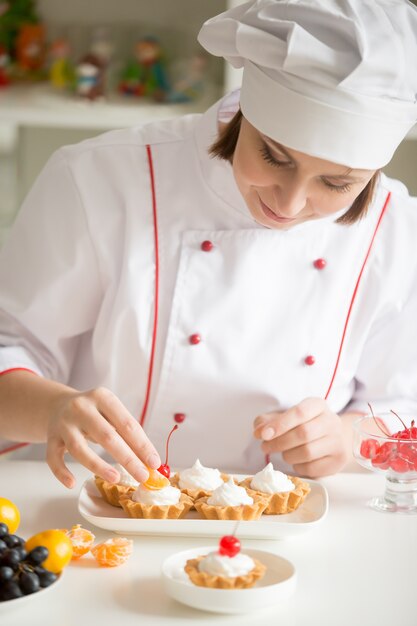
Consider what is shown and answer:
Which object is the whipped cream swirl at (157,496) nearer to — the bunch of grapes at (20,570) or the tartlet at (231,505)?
the tartlet at (231,505)

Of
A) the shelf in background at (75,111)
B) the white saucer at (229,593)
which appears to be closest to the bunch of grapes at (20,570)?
the white saucer at (229,593)

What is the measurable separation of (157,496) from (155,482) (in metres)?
0.02

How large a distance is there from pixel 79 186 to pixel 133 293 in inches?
7.6

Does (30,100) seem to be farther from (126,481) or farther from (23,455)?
(126,481)

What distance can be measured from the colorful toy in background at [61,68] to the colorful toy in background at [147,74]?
0.50 feet

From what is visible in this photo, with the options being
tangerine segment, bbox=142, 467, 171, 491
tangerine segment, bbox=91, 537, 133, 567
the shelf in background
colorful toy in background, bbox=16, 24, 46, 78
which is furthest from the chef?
colorful toy in background, bbox=16, 24, 46, 78

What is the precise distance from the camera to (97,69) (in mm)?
2834

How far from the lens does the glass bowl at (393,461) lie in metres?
1.32

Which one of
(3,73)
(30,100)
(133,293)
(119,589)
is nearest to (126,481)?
(119,589)

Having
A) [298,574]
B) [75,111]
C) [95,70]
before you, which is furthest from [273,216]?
[95,70]

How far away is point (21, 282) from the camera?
1.57 m

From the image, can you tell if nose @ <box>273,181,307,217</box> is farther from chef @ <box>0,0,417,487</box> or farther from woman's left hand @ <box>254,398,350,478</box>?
woman's left hand @ <box>254,398,350,478</box>

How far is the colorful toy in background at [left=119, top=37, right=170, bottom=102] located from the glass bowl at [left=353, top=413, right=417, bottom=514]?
1.72 m

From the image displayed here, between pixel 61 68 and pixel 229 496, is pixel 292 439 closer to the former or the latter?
pixel 229 496
